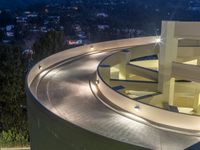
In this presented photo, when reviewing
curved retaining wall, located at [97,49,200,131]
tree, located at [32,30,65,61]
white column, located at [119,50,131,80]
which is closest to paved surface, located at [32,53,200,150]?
curved retaining wall, located at [97,49,200,131]

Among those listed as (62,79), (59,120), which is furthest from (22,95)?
(59,120)

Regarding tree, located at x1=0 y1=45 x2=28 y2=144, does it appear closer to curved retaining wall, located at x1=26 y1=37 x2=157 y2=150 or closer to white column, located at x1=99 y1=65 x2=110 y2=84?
curved retaining wall, located at x1=26 y1=37 x2=157 y2=150

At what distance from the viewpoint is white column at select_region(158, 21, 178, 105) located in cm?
1698

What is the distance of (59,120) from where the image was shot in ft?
36.9

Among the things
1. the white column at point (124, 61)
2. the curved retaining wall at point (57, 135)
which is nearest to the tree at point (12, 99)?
the curved retaining wall at point (57, 135)

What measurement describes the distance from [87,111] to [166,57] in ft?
20.5

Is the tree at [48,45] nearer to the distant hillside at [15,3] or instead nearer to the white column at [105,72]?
the white column at [105,72]

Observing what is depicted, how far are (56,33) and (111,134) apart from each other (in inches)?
828

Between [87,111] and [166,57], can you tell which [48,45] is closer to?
[166,57]

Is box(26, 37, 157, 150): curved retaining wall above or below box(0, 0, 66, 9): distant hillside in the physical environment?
below

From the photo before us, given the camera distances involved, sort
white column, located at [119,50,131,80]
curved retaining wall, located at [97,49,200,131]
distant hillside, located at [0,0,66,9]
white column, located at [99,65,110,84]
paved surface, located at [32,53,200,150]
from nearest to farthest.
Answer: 1. paved surface, located at [32,53,200,150]
2. curved retaining wall, located at [97,49,200,131]
3. white column, located at [99,65,110,84]
4. white column, located at [119,50,131,80]
5. distant hillside, located at [0,0,66,9]

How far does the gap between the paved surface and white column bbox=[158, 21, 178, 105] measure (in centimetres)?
437

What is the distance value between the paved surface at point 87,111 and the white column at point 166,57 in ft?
14.3

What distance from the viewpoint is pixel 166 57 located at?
57.9 feet
